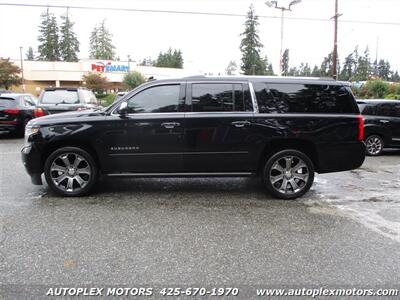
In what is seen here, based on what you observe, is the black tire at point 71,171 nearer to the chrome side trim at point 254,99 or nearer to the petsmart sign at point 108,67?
the chrome side trim at point 254,99

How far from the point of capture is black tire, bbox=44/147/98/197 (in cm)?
511

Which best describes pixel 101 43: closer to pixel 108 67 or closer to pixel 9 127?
pixel 108 67

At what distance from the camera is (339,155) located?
5.30m

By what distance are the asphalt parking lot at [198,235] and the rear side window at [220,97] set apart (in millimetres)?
1464

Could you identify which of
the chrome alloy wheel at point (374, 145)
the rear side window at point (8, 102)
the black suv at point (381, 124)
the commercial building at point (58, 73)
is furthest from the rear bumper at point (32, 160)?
the commercial building at point (58, 73)

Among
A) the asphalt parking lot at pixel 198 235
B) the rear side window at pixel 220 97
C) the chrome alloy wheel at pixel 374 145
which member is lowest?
the asphalt parking lot at pixel 198 235

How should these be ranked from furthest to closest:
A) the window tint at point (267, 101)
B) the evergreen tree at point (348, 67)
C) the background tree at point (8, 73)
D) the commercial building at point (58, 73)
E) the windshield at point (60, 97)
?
the evergreen tree at point (348, 67) → the commercial building at point (58, 73) → the background tree at point (8, 73) → the windshield at point (60, 97) → the window tint at point (267, 101)

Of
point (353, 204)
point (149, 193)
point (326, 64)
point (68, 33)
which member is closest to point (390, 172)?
point (353, 204)

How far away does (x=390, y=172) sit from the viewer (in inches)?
292

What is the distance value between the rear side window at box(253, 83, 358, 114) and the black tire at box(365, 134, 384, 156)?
4.91 m

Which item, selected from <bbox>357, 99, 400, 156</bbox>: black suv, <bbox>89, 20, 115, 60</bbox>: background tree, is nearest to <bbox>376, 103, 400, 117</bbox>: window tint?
<bbox>357, 99, 400, 156</bbox>: black suv

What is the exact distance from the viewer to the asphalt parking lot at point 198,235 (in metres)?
3.05

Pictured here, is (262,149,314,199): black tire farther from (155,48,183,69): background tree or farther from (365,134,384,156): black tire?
(155,48,183,69): background tree

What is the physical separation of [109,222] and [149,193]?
1.32 meters
